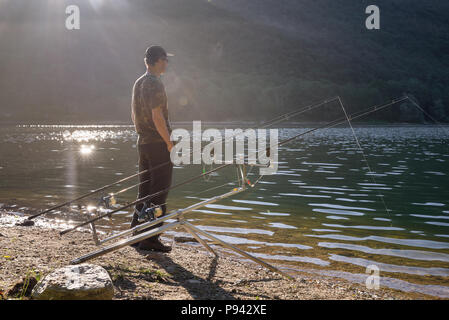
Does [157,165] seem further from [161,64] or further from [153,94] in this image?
[161,64]

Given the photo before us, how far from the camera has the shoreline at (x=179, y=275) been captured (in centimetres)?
520

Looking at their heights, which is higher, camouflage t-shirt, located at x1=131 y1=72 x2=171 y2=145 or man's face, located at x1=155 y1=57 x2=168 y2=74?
man's face, located at x1=155 y1=57 x2=168 y2=74

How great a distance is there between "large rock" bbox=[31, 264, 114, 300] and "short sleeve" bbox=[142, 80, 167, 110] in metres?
2.53

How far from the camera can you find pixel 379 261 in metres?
7.72

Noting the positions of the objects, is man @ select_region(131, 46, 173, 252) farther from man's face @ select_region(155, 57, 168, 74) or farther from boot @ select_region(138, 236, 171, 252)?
boot @ select_region(138, 236, 171, 252)

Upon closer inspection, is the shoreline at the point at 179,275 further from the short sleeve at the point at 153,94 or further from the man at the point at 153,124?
the short sleeve at the point at 153,94

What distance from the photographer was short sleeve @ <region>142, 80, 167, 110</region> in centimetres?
618

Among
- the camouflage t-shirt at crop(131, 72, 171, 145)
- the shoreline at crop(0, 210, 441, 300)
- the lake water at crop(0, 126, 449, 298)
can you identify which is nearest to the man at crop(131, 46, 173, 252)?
the camouflage t-shirt at crop(131, 72, 171, 145)

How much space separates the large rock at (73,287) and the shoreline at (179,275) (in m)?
0.38

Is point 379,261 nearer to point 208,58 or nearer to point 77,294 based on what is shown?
point 77,294

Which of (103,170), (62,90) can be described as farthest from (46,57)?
(103,170)

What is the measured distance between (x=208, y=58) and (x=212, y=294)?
195 metres

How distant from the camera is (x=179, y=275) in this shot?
5.92m

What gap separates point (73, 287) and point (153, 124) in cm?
278
